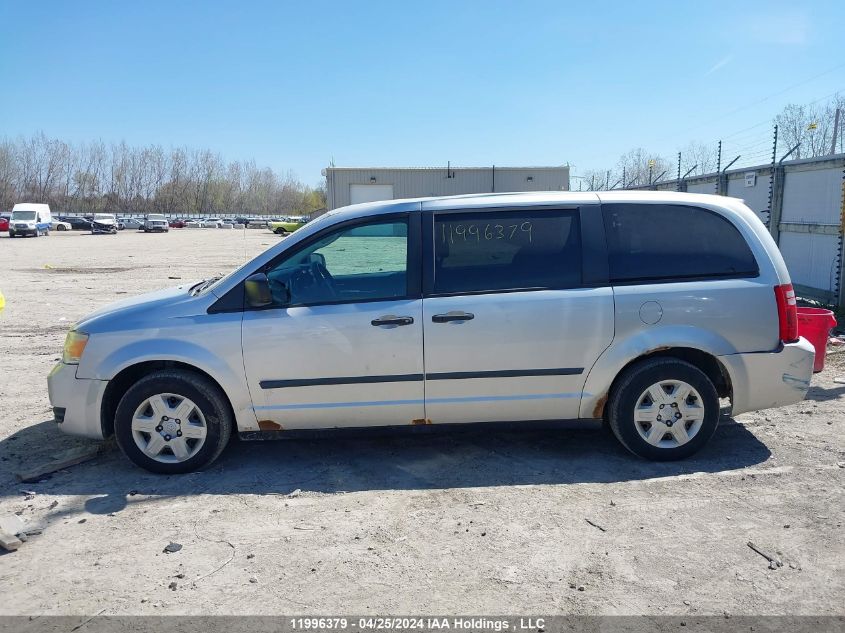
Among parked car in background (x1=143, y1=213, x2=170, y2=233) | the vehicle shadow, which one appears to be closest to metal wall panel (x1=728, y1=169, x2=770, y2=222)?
the vehicle shadow

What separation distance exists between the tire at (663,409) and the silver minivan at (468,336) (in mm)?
10

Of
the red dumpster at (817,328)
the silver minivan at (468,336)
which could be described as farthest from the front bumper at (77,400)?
the red dumpster at (817,328)

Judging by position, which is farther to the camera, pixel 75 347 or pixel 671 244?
pixel 671 244

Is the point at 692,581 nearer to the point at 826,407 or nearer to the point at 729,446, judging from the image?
the point at 729,446

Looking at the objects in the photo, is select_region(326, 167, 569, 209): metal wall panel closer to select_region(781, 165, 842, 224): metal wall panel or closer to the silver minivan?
select_region(781, 165, 842, 224): metal wall panel

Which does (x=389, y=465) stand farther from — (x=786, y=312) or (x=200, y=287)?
(x=786, y=312)

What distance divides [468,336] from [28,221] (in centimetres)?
5889

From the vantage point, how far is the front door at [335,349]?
4.44 m

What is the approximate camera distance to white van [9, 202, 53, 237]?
2056 inches

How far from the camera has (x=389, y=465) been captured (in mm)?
4703

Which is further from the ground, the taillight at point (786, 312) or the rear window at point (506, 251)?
the rear window at point (506, 251)

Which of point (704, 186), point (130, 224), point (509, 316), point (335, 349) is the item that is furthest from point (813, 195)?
point (130, 224)

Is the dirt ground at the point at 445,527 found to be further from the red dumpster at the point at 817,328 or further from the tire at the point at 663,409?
the red dumpster at the point at 817,328

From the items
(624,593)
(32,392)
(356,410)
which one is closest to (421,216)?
(356,410)
